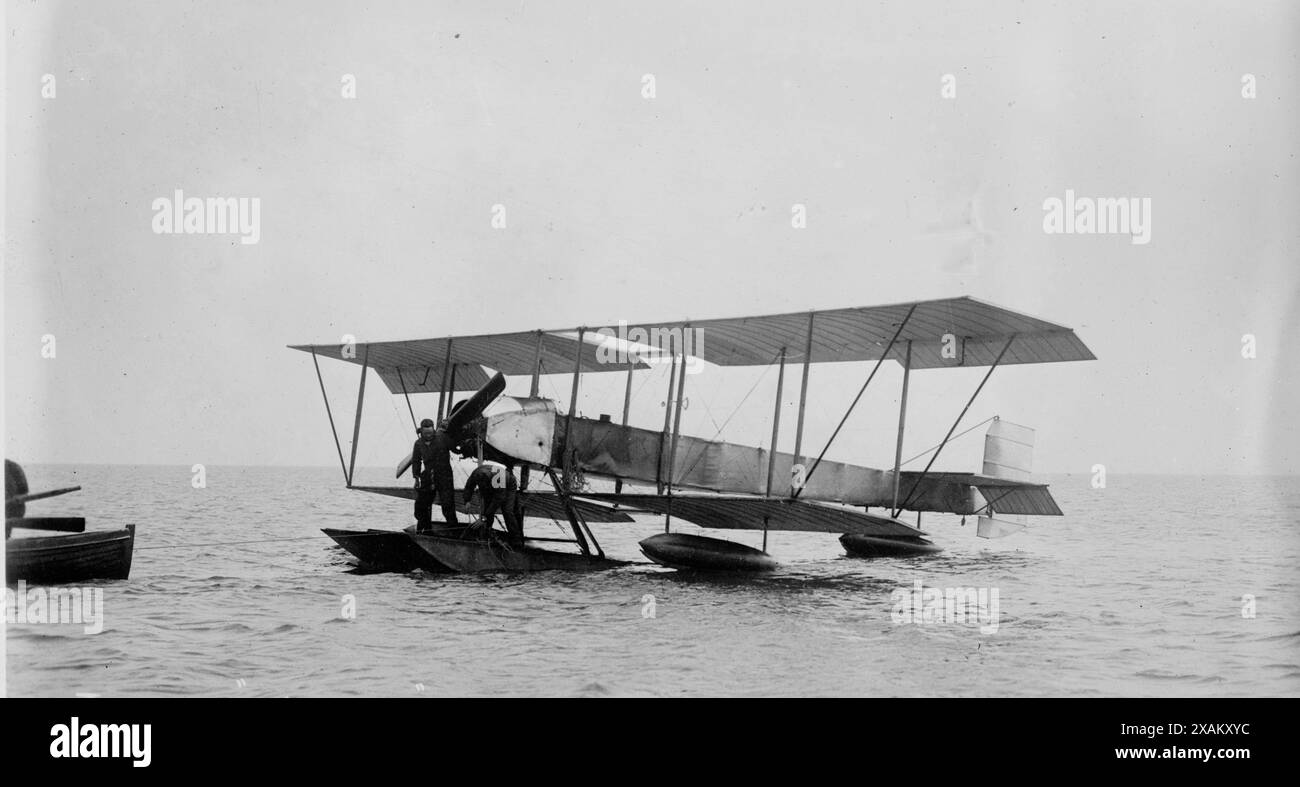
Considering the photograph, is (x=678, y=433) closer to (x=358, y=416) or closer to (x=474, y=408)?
(x=474, y=408)

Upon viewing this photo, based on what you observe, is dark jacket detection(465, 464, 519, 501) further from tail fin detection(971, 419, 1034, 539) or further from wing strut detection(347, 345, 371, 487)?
tail fin detection(971, 419, 1034, 539)

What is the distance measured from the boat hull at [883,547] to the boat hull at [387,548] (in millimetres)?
11786

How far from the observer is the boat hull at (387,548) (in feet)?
45.8

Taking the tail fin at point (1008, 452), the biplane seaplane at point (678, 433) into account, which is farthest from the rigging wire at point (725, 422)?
the tail fin at point (1008, 452)

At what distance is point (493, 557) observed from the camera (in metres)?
14.3

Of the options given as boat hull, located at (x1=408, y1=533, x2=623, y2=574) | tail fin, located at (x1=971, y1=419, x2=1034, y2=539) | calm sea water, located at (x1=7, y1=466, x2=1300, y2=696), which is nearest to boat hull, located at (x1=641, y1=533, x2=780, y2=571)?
calm sea water, located at (x1=7, y1=466, x2=1300, y2=696)

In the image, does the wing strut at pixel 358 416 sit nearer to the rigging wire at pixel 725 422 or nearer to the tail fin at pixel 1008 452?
the rigging wire at pixel 725 422

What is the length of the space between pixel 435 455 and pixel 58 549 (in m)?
4.92

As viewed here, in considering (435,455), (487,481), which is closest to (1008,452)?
(487,481)

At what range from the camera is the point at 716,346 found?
623 inches
